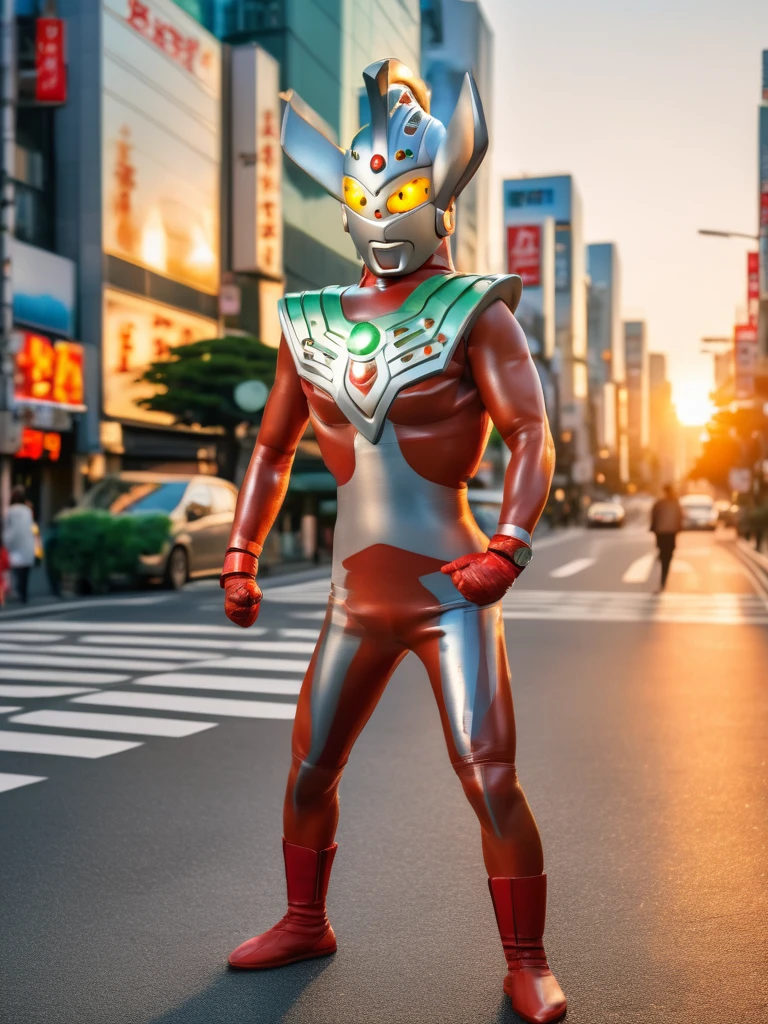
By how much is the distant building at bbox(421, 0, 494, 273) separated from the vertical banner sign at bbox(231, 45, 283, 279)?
35.0 metres

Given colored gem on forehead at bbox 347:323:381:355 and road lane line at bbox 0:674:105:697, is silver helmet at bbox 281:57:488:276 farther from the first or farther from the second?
road lane line at bbox 0:674:105:697

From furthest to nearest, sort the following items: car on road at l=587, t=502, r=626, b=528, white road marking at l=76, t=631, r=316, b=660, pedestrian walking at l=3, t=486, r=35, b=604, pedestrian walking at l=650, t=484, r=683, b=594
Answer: car on road at l=587, t=502, r=626, b=528, pedestrian walking at l=650, t=484, r=683, b=594, pedestrian walking at l=3, t=486, r=35, b=604, white road marking at l=76, t=631, r=316, b=660

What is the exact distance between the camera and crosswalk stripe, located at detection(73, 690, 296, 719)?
26.7 feet

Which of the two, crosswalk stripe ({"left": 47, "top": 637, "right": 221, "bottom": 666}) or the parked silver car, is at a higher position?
the parked silver car

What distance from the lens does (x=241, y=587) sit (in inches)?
144

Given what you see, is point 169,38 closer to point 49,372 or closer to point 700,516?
point 49,372

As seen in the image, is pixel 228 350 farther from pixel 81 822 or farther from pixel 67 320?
pixel 81 822

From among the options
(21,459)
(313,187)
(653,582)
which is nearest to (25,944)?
(653,582)

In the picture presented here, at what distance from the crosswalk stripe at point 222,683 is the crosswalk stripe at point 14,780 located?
9.48 feet

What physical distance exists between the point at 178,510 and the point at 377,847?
47.4ft

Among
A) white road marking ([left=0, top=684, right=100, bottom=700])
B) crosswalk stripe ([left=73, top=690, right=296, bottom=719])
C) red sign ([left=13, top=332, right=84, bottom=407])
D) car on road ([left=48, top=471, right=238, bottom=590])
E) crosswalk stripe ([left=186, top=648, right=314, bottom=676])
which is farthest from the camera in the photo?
red sign ([left=13, top=332, right=84, bottom=407])

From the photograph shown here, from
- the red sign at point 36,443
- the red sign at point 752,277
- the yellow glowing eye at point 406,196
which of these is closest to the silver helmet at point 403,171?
the yellow glowing eye at point 406,196

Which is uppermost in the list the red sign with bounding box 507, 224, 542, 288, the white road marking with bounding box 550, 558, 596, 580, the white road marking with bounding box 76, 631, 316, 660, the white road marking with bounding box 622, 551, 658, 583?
the red sign with bounding box 507, 224, 542, 288

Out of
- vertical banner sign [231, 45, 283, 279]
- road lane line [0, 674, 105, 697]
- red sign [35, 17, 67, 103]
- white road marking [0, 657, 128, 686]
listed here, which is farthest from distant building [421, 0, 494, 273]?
road lane line [0, 674, 105, 697]
